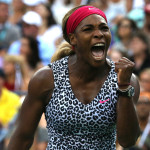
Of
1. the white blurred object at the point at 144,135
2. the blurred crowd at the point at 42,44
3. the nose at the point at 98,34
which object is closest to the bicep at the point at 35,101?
the nose at the point at 98,34

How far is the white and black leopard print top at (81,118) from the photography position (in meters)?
3.46

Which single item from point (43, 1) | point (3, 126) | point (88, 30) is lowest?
point (3, 126)

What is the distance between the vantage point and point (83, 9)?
11.5ft

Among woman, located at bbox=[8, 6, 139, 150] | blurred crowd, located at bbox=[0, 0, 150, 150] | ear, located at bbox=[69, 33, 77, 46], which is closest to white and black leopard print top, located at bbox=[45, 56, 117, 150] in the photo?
woman, located at bbox=[8, 6, 139, 150]

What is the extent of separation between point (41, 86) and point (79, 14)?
0.61 m

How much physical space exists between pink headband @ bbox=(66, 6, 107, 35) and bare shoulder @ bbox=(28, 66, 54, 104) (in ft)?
1.32

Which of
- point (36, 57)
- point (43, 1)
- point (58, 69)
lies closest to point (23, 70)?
point (36, 57)

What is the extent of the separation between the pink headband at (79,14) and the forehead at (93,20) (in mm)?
23

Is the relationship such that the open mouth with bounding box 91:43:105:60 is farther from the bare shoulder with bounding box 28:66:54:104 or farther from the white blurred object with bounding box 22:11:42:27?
the white blurred object with bounding box 22:11:42:27

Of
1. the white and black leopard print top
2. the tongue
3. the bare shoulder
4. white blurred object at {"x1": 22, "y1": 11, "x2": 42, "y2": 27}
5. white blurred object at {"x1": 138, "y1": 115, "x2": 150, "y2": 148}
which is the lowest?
white blurred object at {"x1": 138, "y1": 115, "x2": 150, "y2": 148}

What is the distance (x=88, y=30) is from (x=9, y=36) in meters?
6.35

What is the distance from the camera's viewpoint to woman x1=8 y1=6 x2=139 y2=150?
3367mm

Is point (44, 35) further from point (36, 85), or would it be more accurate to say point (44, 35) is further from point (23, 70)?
point (36, 85)

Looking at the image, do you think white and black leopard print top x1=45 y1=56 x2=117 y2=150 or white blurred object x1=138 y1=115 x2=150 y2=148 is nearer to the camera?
white and black leopard print top x1=45 y1=56 x2=117 y2=150
